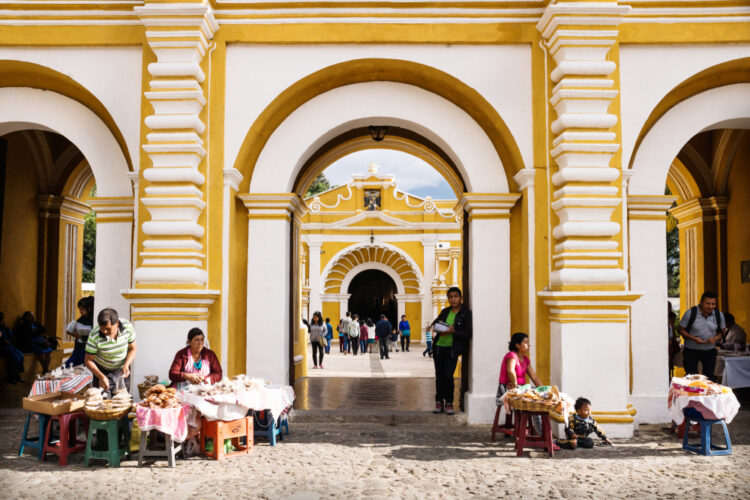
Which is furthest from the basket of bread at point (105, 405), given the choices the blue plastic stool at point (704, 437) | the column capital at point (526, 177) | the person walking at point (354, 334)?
the person walking at point (354, 334)

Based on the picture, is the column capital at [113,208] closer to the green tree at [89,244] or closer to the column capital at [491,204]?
the column capital at [491,204]

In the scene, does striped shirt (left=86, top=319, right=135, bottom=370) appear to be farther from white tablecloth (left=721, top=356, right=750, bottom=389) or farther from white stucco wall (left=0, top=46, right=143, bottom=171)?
white tablecloth (left=721, top=356, right=750, bottom=389)

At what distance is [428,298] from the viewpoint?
2980 centimetres

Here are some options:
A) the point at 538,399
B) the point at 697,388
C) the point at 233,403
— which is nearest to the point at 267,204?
the point at 233,403

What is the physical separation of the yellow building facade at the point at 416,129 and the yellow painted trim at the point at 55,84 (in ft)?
0.11

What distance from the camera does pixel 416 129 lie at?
902 cm

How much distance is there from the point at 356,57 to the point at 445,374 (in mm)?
4014

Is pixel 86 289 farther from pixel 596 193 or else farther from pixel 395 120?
pixel 596 193

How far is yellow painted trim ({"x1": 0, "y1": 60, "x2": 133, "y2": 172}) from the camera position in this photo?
837 centimetres

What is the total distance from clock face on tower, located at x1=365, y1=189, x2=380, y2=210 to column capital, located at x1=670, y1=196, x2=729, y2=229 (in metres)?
19.4

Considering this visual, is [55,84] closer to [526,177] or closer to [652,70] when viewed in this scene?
[526,177]

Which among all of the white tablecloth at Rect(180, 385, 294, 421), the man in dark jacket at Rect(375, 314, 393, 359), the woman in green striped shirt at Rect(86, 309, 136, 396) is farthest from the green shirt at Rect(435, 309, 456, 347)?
the man in dark jacket at Rect(375, 314, 393, 359)

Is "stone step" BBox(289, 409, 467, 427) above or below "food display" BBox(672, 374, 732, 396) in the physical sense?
below

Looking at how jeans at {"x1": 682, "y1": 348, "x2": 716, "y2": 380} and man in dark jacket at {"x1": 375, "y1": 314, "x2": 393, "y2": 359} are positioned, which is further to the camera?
man in dark jacket at {"x1": 375, "y1": 314, "x2": 393, "y2": 359}
